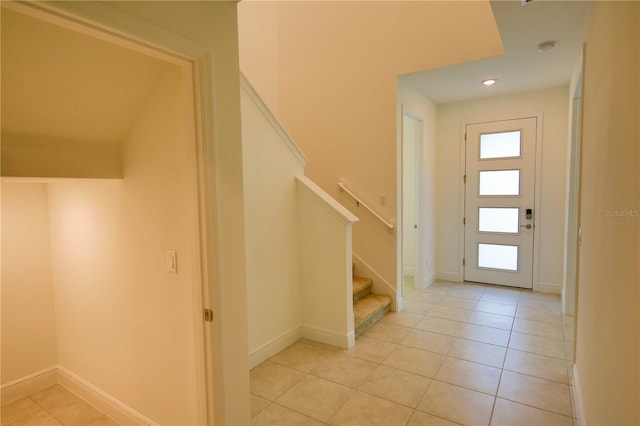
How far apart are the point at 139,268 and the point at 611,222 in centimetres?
217

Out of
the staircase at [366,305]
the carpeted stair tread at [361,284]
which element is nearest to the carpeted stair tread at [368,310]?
the staircase at [366,305]

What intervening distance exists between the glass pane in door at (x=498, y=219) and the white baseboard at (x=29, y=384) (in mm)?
4867

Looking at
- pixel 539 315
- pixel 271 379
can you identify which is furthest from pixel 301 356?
pixel 539 315

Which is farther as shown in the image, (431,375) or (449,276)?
(449,276)

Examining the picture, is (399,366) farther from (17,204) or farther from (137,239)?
(17,204)

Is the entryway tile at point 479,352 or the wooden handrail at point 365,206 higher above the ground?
the wooden handrail at point 365,206

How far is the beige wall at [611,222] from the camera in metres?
1.06

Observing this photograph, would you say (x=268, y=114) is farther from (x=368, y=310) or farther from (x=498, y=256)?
(x=498, y=256)

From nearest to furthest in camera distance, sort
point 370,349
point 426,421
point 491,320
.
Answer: point 426,421 < point 370,349 < point 491,320

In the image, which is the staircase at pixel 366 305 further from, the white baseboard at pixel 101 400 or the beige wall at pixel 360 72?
the white baseboard at pixel 101 400

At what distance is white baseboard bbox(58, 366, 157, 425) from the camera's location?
2.05 metres

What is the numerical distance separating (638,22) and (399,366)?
2498 mm

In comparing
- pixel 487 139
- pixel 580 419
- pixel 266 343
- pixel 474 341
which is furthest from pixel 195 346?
pixel 487 139

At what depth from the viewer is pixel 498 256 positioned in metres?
4.81
